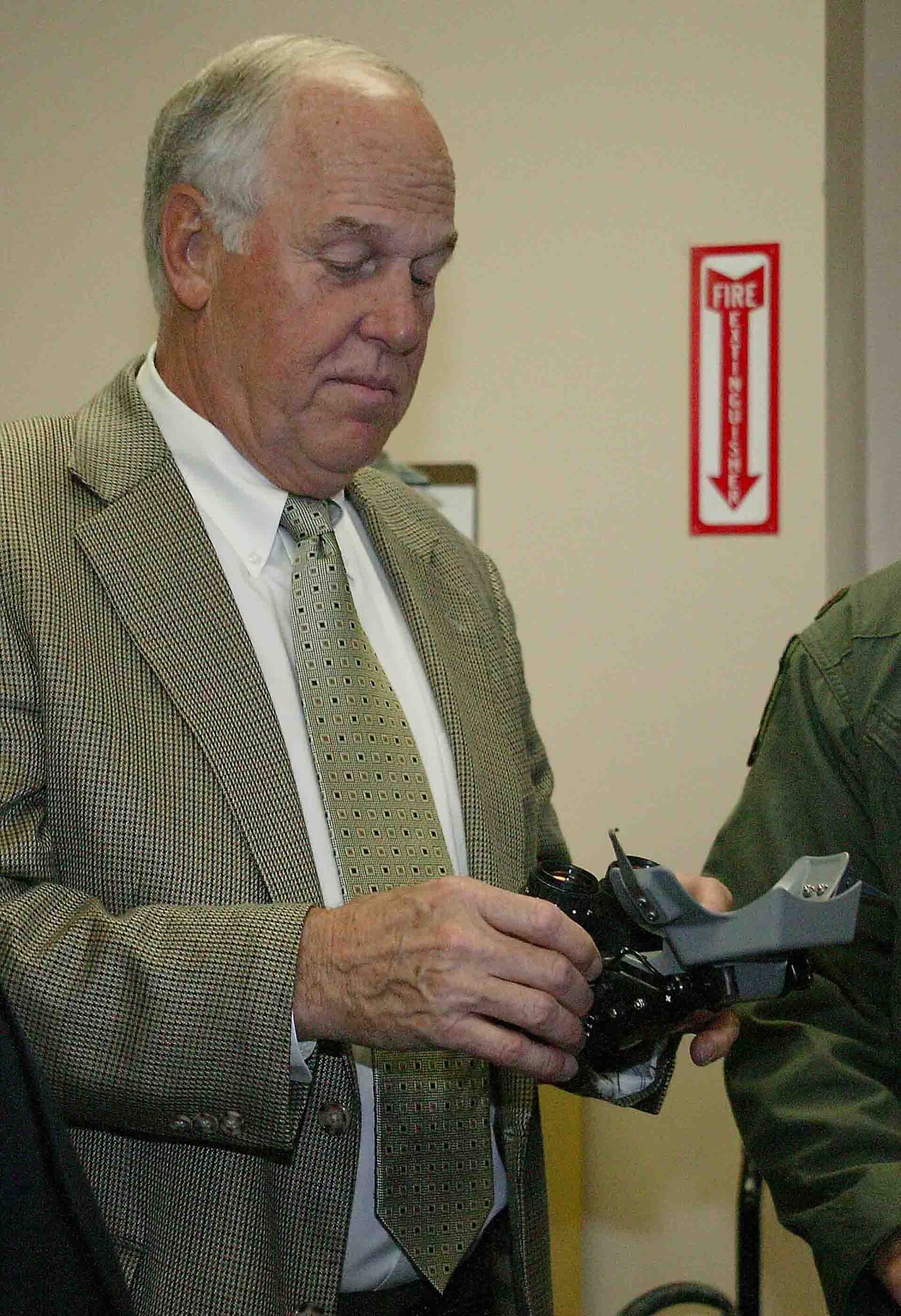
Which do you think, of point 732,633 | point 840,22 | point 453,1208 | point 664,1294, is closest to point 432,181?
point 453,1208

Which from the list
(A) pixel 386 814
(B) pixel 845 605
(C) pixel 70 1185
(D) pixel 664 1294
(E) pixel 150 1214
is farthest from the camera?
(D) pixel 664 1294

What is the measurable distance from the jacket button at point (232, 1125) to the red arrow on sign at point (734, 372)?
6.17ft

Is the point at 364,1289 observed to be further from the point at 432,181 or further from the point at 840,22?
the point at 840,22

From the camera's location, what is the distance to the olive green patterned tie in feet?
4.44

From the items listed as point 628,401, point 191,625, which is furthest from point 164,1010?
point 628,401

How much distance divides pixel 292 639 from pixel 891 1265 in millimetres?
780

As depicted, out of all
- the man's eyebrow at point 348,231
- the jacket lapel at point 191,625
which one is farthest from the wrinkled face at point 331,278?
the jacket lapel at point 191,625

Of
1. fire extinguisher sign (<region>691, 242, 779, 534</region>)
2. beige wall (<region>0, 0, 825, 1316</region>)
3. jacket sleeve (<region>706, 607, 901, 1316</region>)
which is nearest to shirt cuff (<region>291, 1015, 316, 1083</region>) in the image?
jacket sleeve (<region>706, 607, 901, 1316</region>)

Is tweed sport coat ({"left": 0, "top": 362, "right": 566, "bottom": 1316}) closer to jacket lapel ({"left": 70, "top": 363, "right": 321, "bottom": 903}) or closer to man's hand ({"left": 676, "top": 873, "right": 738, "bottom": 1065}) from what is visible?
jacket lapel ({"left": 70, "top": 363, "right": 321, "bottom": 903})

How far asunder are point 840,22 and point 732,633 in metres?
1.23

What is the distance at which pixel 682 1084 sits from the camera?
9.40 ft

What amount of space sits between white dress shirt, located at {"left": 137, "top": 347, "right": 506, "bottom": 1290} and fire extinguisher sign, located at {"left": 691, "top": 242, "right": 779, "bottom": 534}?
4.34 ft

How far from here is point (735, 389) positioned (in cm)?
282

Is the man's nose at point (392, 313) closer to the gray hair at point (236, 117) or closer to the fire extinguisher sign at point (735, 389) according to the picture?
the gray hair at point (236, 117)
